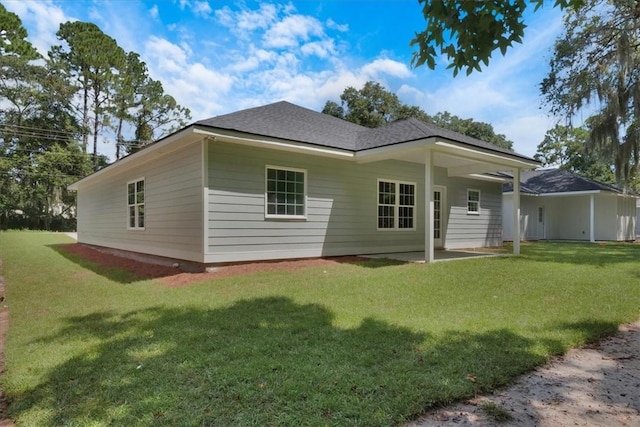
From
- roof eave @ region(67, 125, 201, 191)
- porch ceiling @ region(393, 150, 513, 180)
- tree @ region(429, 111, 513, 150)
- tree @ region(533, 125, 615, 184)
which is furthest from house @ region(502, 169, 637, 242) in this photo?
roof eave @ region(67, 125, 201, 191)

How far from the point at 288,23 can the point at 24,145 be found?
32.5m

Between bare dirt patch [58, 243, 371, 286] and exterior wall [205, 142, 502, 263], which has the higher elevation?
exterior wall [205, 142, 502, 263]

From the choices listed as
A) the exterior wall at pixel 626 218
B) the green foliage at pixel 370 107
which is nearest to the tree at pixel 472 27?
the exterior wall at pixel 626 218

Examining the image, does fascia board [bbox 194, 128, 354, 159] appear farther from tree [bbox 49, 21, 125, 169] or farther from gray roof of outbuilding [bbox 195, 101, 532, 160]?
tree [bbox 49, 21, 125, 169]

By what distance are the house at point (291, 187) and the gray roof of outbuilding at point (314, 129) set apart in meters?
0.05

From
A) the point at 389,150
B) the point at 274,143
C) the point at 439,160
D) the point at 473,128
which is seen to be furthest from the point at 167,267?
the point at 473,128

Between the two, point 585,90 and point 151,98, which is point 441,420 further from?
point 151,98

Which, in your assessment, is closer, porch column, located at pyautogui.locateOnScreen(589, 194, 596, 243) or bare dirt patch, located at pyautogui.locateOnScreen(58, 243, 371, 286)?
bare dirt patch, located at pyautogui.locateOnScreen(58, 243, 371, 286)

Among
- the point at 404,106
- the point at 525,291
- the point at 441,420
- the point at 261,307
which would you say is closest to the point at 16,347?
the point at 261,307

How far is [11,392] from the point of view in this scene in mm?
3008

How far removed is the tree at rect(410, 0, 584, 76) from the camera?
9.46 ft

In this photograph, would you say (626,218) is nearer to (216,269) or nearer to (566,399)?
(216,269)

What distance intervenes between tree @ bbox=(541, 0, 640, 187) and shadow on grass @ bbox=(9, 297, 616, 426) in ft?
45.8

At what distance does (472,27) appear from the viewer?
2975 millimetres
